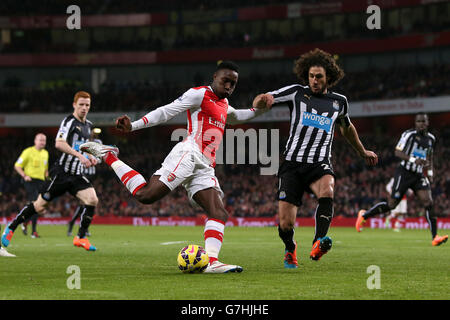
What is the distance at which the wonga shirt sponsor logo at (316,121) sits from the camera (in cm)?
819

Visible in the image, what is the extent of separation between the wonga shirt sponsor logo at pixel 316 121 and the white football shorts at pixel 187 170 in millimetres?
1274

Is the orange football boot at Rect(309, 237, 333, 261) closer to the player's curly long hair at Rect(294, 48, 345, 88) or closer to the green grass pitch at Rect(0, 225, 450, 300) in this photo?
the green grass pitch at Rect(0, 225, 450, 300)

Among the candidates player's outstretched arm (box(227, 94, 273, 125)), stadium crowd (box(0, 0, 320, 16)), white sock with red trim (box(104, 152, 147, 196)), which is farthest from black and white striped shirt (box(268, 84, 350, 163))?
stadium crowd (box(0, 0, 320, 16))

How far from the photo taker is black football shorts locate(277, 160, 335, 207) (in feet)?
26.9

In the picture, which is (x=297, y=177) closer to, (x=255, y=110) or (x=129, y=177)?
(x=255, y=110)

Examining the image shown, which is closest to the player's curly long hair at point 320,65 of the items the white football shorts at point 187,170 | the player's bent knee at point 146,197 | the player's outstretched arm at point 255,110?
the player's outstretched arm at point 255,110

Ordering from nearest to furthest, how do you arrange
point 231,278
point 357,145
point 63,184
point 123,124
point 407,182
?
→ point 231,278, point 123,124, point 357,145, point 63,184, point 407,182

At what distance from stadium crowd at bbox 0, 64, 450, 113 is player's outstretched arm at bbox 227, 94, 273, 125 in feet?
96.5

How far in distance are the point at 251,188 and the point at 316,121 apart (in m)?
27.1

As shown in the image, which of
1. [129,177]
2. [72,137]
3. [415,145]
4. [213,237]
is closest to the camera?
[213,237]

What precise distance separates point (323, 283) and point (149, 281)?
1627mm

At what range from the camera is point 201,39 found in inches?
1845

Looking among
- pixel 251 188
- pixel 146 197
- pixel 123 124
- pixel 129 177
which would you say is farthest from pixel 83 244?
Answer: pixel 251 188

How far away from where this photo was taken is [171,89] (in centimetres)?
4494
